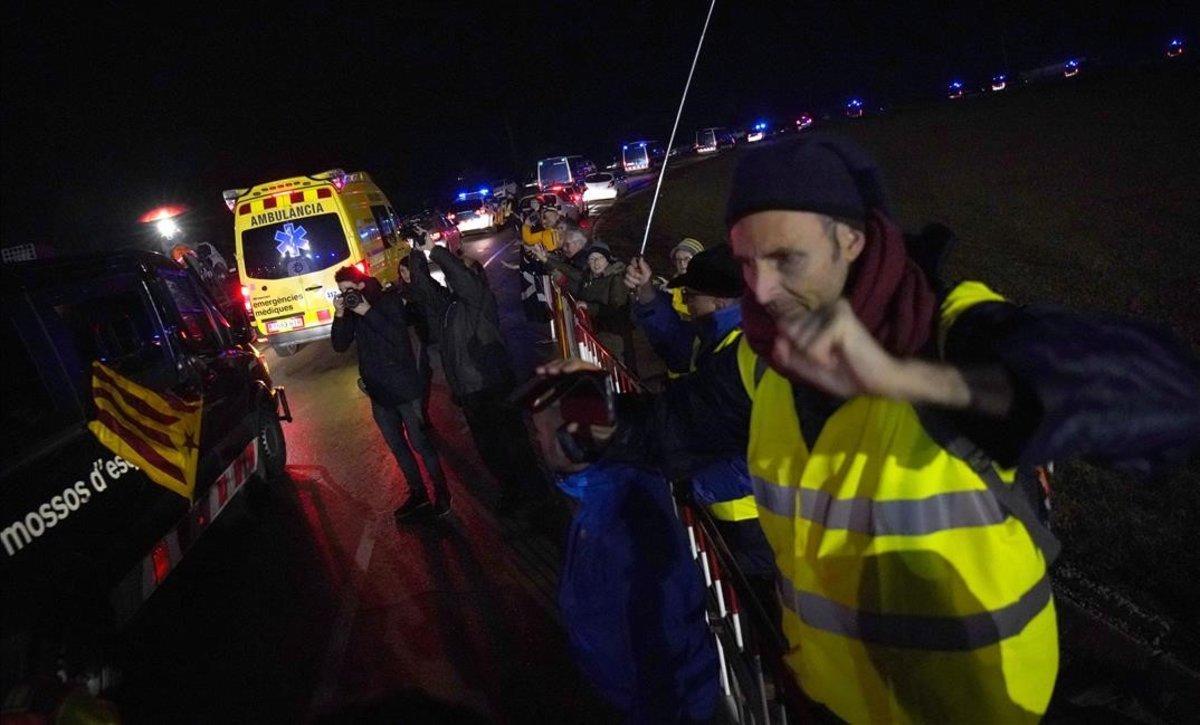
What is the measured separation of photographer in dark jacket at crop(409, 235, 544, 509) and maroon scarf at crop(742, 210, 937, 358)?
3.88 metres

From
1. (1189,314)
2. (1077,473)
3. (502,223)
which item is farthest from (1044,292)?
(502,223)

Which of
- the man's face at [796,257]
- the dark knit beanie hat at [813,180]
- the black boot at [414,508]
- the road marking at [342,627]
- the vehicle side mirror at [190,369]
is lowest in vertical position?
the road marking at [342,627]

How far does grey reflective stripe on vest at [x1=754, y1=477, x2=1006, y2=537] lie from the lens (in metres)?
1.09

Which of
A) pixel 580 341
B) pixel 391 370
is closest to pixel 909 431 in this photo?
pixel 391 370

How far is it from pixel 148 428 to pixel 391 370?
1.51 m

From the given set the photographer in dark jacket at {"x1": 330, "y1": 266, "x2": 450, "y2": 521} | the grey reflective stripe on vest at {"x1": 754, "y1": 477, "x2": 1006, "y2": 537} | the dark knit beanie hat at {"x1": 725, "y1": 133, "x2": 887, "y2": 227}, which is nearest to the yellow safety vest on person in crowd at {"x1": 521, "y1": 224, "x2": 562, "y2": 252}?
the photographer in dark jacket at {"x1": 330, "y1": 266, "x2": 450, "y2": 521}

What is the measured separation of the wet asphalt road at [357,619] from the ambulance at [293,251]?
494cm

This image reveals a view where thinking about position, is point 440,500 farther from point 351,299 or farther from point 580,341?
point 580,341

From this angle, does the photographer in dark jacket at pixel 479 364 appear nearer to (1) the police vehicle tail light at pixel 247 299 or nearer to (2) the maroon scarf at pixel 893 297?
(2) the maroon scarf at pixel 893 297

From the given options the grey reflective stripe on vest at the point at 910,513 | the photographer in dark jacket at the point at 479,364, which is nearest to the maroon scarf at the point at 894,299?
the grey reflective stripe on vest at the point at 910,513

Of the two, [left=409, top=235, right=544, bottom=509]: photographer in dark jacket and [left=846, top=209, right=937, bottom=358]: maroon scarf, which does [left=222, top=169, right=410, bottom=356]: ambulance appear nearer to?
[left=409, top=235, right=544, bottom=509]: photographer in dark jacket

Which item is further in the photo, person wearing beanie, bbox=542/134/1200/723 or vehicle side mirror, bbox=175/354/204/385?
vehicle side mirror, bbox=175/354/204/385

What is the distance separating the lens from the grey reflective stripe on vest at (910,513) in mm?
1089

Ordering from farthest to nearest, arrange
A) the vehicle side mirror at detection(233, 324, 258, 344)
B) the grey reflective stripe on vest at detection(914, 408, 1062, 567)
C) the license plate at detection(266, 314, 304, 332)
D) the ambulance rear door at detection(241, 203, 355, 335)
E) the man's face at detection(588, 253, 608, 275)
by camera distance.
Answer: the license plate at detection(266, 314, 304, 332)
the ambulance rear door at detection(241, 203, 355, 335)
the vehicle side mirror at detection(233, 324, 258, 344)
the man's face at detection(588, 253, 608, 275)
the grey reflective stripe on vest at detection(914, 408, 1062, 567)
